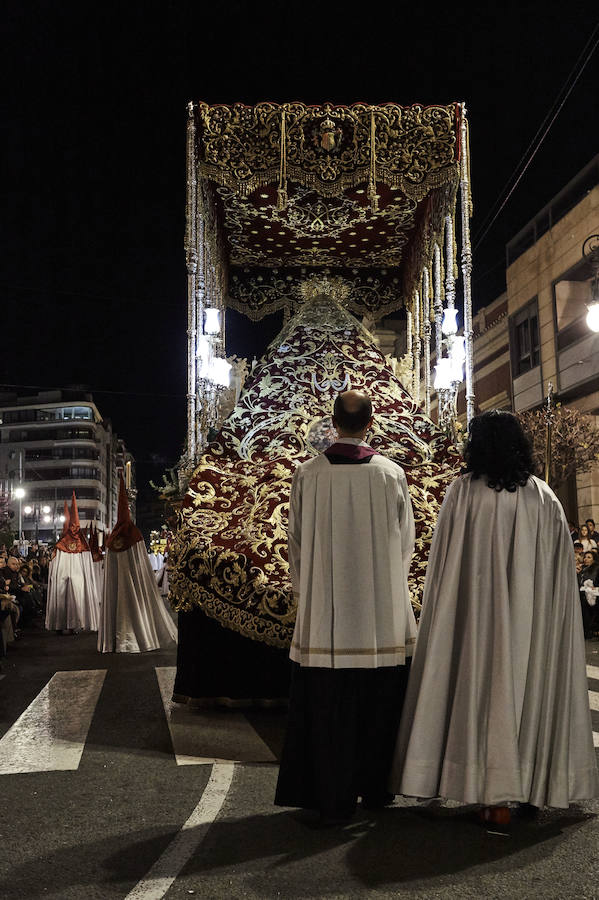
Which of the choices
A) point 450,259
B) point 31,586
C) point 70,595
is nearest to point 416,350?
point 450,259

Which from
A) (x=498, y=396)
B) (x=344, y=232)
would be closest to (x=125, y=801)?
(x=344, y=232)

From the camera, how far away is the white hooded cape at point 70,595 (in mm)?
13969

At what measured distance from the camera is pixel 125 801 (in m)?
3.79

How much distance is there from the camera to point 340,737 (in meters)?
3.57

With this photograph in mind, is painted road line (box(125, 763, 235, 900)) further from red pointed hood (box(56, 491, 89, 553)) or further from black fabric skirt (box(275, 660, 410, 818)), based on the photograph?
red pointed hood (box(56, 491, 89, 553))

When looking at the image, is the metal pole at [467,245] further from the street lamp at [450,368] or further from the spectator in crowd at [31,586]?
the spectator in crowd at [31,586]

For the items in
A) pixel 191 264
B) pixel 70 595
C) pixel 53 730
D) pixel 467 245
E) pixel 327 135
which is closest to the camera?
pixel 53 730

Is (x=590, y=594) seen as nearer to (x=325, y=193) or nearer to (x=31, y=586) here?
(x=325, y=193)

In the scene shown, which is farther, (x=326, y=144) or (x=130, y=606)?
(x=130, y=606)

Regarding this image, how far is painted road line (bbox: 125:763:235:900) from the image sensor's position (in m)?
2.78

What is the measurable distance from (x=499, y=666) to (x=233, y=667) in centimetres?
280

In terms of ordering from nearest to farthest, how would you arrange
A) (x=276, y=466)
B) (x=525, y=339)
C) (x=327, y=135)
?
1. (x=276, y=466)
2. (x=327, y=135)
3. (x=525, y=339)

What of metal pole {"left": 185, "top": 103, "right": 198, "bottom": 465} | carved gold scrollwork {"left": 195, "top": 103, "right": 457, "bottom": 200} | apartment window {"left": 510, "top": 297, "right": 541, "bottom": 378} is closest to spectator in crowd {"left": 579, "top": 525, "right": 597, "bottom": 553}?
carved gold scrollwork {"left": 195, "top": 103, "right": 457, "bottom": 200}

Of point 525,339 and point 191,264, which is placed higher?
point 525,339
